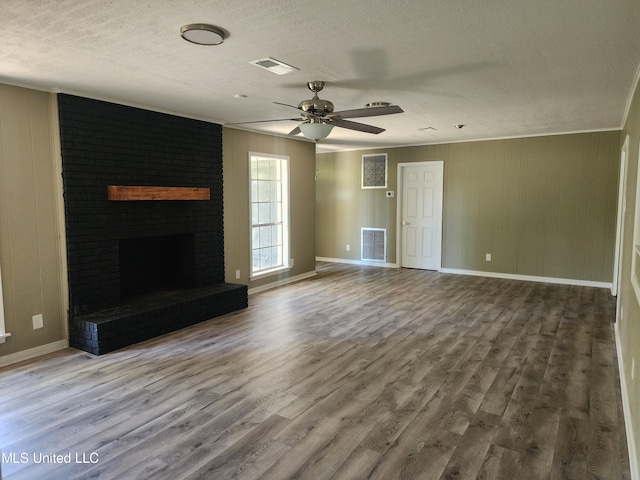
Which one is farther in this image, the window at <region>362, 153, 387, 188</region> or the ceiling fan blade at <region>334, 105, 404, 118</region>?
the window at <region>362, 153, 387, 188</region>

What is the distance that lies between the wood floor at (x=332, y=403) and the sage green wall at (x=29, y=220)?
42 centimetres

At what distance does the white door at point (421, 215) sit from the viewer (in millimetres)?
7871

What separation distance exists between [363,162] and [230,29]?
634 cm

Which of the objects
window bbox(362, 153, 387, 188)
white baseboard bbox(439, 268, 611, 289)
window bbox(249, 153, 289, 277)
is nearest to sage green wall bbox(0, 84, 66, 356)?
window bbox(249, 153, 289, 277)

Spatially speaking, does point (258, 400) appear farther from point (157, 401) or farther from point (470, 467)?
point (470, 467)

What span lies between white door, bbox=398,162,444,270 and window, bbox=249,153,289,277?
2.59 meters

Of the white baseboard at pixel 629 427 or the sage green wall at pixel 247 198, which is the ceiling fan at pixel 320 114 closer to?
the sage green wall at pixel 247 198

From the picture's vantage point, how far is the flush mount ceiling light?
2.44 metres

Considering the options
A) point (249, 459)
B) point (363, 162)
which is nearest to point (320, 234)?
point (363, 162)

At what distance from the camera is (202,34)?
2.53 metres

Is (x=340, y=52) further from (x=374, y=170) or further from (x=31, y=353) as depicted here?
(x=374, y=170)

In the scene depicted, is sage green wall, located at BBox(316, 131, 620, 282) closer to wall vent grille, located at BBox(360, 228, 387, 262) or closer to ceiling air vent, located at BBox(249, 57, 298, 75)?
wall vent grille, located at BBox(360, 228, 387, 262)

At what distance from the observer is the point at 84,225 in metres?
4.07

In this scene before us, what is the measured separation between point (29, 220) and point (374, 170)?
20.2ft
